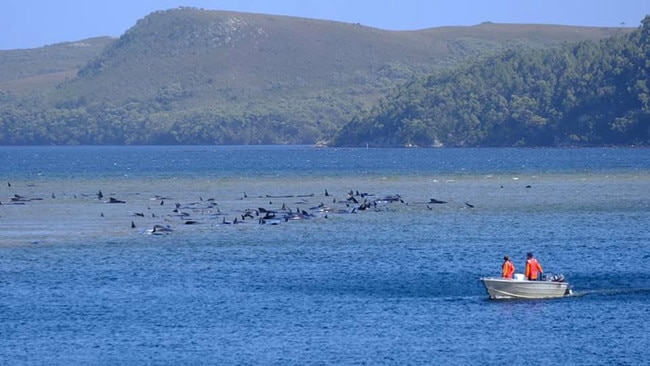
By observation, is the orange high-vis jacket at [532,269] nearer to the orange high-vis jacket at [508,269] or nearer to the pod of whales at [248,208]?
the orange high-vis jacket at [508,269]

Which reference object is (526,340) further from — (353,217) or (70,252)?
(353,217)

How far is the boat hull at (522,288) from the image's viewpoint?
47.3 metres

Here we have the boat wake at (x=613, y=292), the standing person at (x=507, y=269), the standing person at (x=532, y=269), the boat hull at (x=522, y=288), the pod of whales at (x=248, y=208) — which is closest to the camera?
the boat hull at (x=522, y=288)

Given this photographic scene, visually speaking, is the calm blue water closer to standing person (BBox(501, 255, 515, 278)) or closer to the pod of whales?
the pod of whales

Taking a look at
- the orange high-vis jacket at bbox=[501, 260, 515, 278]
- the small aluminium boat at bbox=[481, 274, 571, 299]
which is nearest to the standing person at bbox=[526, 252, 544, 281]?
the small aluminium boat at bbox=[481, 274, 571, 299]

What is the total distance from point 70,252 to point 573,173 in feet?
274

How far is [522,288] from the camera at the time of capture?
1877 inches

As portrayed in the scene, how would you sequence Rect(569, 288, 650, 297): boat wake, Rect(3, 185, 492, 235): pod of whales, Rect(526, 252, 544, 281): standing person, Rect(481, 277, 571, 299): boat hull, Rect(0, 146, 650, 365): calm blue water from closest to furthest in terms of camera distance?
1. Rect(0, 146, 650, 365): calm blue water
2. Rect(481, 277, 571, 299): boat hull
3. Rect(526, 252, 544, 281): standing person
4. Rect(569, 288, 650, 297): boat wake
5. Rect(3, 185, 492, 235): pod of whales

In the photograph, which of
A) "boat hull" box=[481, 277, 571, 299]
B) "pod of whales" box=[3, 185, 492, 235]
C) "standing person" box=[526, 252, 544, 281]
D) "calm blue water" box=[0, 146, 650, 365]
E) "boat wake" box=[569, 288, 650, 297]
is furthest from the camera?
"pod of whales" box=[3, 185, 492, 235]

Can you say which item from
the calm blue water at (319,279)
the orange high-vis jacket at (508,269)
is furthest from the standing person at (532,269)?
the calm blue water at (319,279)

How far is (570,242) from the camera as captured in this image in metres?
66.1

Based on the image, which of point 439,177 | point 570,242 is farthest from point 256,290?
point 439,177

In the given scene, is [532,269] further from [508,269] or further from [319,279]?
[319,279]

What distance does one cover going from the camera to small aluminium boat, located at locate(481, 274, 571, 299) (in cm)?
4738
